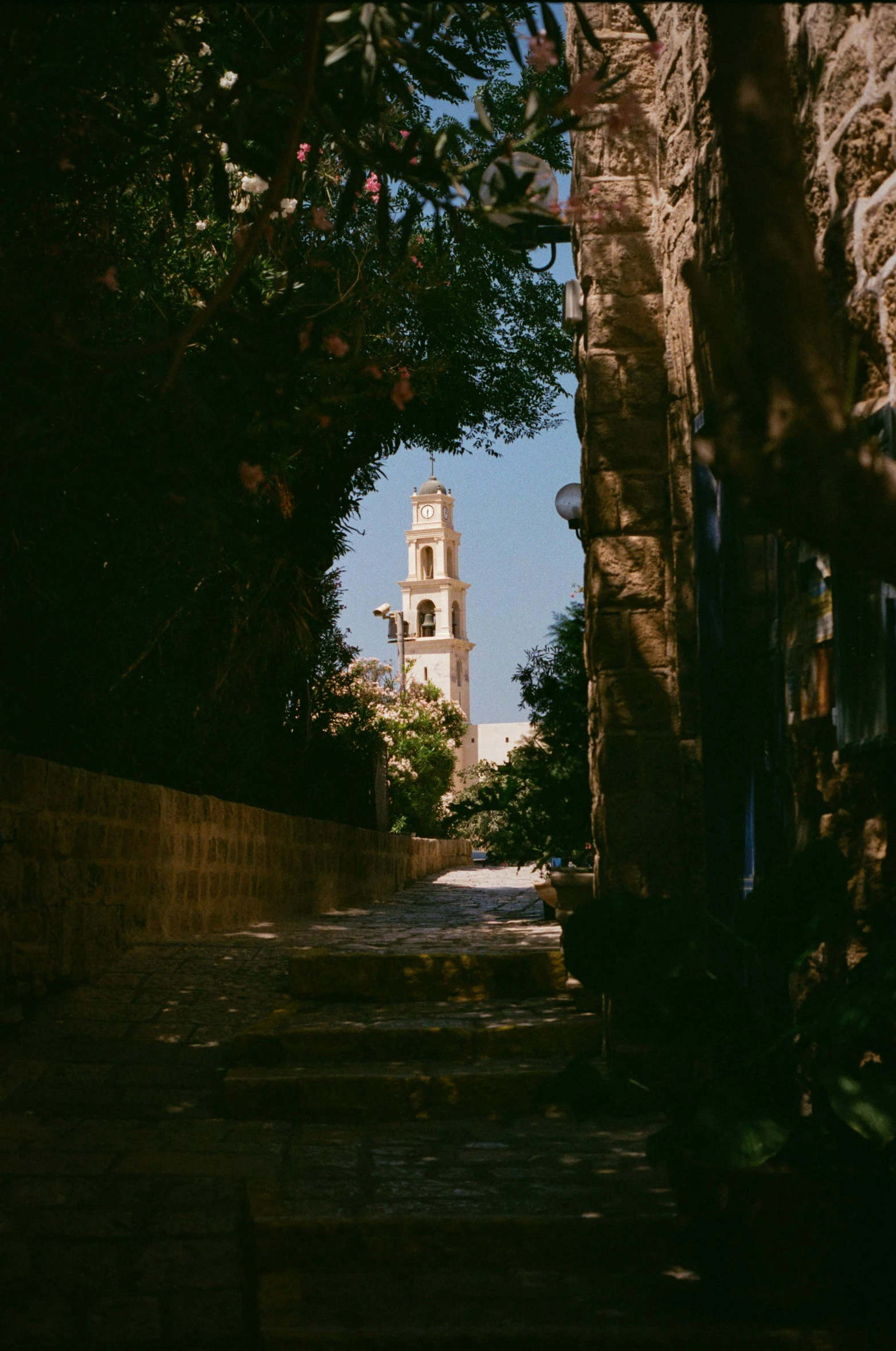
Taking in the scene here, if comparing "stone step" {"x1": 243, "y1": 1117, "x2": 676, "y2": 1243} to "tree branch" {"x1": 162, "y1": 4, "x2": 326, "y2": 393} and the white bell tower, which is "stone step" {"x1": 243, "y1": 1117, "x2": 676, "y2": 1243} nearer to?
"tree branch" {"x1": 162, "y1": 4, "x2": 326, "y2": 393}

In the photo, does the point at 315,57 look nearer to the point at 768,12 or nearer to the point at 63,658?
the point at 768,12

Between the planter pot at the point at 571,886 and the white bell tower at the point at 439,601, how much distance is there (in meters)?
77.5

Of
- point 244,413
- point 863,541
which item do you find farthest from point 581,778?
point 863,541

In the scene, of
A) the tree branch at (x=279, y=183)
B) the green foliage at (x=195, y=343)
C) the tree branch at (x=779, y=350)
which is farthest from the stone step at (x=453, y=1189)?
the tree branch at (x=779, y=350)

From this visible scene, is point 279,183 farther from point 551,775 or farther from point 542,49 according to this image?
point 551,775

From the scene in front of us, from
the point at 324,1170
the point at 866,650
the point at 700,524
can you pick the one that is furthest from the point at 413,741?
the point at 866,650

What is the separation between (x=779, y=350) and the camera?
1.72 metres

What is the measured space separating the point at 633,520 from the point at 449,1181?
8.65 ft

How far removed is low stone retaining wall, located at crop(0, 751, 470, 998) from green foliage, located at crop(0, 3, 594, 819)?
0.44 meters

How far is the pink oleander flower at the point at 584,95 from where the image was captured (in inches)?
110

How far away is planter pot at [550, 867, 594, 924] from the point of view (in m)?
6.98

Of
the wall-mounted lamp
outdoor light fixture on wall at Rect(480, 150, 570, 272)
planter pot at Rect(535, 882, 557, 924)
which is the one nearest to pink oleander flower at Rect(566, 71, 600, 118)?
outdoor light fixture on wall at Rect(480, 150, 570, 272)

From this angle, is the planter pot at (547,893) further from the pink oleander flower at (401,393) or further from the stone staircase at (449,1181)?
the pink oleander flower at (401,393)

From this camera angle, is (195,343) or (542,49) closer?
(542,49)
